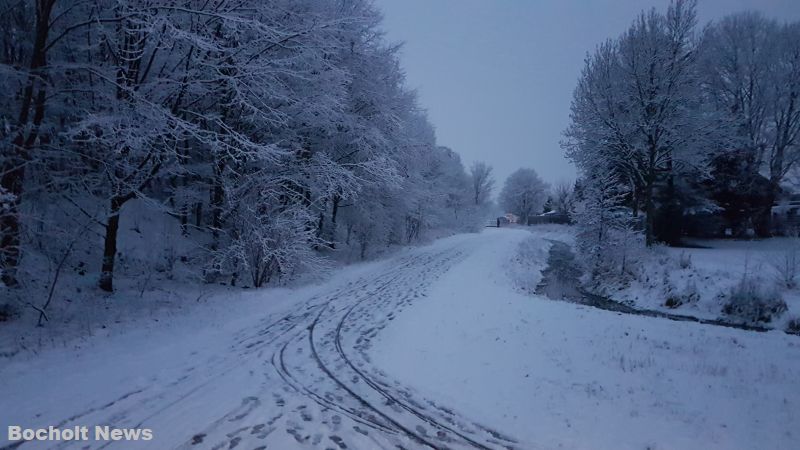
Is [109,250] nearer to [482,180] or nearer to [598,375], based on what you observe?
[598,375]

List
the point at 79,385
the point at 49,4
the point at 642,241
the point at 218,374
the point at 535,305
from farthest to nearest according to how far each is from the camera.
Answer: the point at 642,241 < the point at 535,305 < the point at 49,4 < the point at 218,374 < the point at 79,385

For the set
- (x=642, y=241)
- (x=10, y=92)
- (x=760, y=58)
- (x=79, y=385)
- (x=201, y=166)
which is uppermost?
(x=760, y=58)

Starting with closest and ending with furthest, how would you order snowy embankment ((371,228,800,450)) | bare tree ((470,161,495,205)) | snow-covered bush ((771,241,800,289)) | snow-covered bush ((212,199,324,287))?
1. snowy embankment ((371,228,800,450))
2. snow-covered bush ((212,199,324,287))
3. snow-covered bush ((771,241,800,289))
4. bare tree ((470,161,495,205))

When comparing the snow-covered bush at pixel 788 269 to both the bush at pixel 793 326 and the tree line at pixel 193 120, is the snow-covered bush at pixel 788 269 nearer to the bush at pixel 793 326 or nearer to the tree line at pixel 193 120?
the bush at pixel 793 326

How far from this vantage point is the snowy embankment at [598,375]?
4.34 metres

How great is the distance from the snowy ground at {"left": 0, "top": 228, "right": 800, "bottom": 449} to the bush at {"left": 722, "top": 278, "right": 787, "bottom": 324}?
9.26ft

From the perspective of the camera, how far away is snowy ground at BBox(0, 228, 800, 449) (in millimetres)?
4109

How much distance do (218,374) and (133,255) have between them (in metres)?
7.63

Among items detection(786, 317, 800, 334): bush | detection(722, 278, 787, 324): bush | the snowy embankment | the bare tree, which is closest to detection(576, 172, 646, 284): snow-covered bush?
detection(722, 278, 787, 324): bush

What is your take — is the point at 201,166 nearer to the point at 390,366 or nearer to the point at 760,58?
the point at 390,366

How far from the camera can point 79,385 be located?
4898 millimetres

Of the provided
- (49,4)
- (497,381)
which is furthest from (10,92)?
(497,381)

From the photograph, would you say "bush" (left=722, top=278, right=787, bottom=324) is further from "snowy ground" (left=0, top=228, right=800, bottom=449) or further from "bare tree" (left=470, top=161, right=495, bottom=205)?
"bare tree" (left=470, top=161, right=495, bottom=205)

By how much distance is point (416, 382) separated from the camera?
5.52m
